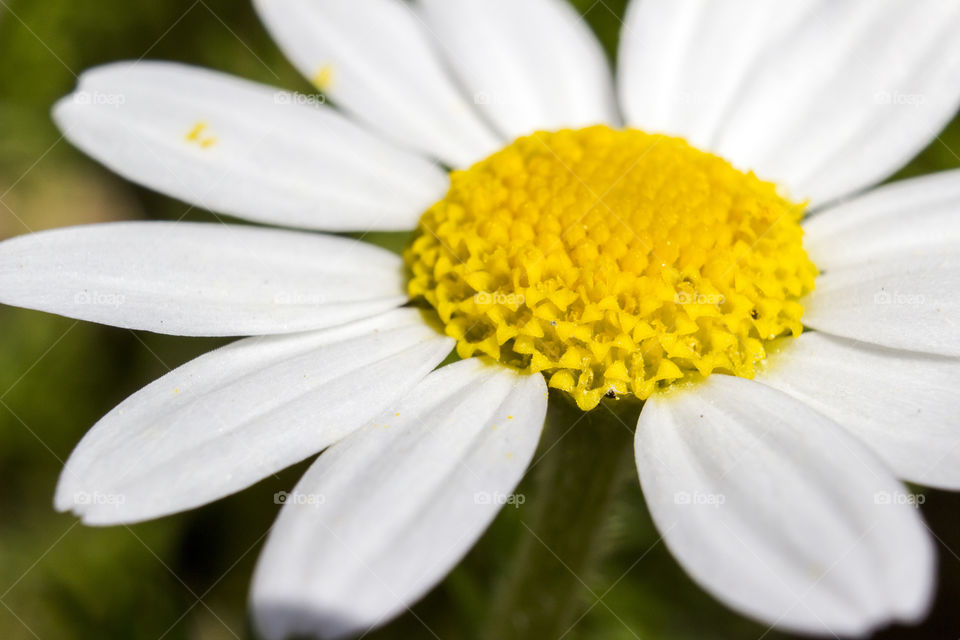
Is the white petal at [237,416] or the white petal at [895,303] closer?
the white petal at [237,416]

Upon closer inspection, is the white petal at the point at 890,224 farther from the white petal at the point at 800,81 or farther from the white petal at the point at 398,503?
the white petal at the point at 398,503

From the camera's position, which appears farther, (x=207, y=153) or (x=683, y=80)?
(x=683, y=80)

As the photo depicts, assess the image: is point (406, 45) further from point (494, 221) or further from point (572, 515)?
point (572, 515)

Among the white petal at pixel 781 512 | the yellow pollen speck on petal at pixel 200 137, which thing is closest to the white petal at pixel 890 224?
the white petal at pixel 781 512

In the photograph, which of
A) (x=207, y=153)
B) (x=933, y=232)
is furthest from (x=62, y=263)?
(x=933, y=232)

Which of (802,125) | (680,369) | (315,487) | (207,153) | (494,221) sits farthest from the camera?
(802,125)

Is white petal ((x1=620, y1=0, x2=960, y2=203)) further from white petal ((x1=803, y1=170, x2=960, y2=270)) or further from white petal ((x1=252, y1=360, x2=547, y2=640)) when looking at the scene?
white petal ((x1=252, y1=360, x2=547, y2=640))

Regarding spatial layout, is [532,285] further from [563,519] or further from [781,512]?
[781,512]
